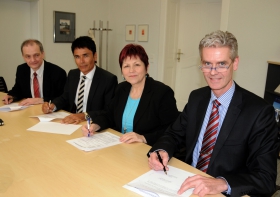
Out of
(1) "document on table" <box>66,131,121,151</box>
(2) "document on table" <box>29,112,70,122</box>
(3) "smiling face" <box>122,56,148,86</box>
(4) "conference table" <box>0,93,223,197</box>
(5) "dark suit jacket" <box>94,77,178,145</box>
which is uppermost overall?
(3) "smiling face" <box>122,56,148,86</box>

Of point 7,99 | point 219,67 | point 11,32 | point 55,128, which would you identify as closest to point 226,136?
point 219,67

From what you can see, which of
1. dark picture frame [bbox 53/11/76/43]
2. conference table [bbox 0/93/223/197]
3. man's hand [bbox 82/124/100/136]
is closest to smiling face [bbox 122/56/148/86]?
man's hand [bbox 82/124/100/136]

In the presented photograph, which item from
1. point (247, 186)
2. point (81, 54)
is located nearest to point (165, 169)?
point (247, 186)

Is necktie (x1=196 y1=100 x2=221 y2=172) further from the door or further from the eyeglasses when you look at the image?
the door

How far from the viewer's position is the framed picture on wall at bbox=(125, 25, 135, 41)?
18.6ft

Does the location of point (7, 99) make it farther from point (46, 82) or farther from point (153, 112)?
point (153, 112)

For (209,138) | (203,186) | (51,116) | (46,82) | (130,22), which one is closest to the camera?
(203,186)

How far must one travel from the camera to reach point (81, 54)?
252 cm

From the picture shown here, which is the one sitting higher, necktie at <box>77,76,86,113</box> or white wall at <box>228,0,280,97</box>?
white wall at <box>228,0,280,97</box>

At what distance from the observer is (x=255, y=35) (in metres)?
4.00

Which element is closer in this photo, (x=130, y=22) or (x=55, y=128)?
(x=55, y=128)

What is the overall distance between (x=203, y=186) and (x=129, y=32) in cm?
504

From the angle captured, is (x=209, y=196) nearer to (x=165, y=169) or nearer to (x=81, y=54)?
(x=165, y=169)

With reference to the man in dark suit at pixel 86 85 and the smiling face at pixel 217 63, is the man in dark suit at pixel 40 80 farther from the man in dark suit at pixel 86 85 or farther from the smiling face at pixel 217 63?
Result: the smiling face at pixel 217 63
